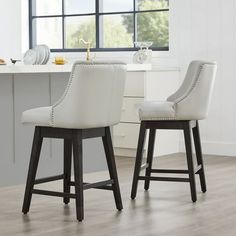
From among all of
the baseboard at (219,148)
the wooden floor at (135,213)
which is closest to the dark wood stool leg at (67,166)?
the wooden floor at (135,213)

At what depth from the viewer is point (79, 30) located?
8016 millimetres

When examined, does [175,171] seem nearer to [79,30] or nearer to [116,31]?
[116,31]

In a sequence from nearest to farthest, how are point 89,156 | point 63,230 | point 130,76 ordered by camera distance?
point 63,230
point 89,156
point 130,76

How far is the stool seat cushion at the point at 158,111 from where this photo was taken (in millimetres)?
4242

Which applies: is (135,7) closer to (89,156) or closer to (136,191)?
(89,156)

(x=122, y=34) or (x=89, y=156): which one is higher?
(x=122, y=34)

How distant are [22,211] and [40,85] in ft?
4.20

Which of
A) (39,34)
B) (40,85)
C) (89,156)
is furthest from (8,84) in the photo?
(39,34)

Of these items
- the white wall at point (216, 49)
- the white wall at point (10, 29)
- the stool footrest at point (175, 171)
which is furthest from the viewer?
the white wall at point (10, 29)

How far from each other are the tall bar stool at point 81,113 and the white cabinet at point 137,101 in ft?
8.26

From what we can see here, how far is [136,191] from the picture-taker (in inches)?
175

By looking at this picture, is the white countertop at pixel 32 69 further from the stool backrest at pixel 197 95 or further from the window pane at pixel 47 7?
the window pane at pixel 47 7

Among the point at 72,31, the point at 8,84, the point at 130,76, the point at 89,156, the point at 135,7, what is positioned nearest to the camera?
the point at 8,84

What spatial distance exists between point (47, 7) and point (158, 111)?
4.24 m
